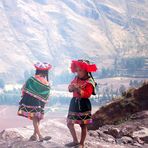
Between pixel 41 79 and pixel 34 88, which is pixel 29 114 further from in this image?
pixel 41 79

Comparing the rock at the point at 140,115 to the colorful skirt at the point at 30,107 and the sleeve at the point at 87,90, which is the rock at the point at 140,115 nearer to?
the colorful skirt at the point at 30,107

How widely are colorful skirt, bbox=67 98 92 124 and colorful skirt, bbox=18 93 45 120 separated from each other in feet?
3.49

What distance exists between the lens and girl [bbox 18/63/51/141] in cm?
775

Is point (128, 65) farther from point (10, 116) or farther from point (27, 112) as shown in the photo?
point (27, 112)

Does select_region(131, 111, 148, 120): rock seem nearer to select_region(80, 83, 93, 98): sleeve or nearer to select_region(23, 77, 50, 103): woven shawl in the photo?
select_region(23, 77, 50, 103): woven shawl

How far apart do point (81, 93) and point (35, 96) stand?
1.41m

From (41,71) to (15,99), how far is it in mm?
128863

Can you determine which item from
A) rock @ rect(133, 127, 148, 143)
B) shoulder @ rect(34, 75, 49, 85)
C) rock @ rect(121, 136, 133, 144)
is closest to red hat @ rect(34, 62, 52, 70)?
shoulder @ rect(34, 75, 49, 85)

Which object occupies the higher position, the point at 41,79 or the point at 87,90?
the point at 41,79

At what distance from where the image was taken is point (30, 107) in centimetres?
779

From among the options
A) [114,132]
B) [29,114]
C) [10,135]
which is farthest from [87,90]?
[10,135]

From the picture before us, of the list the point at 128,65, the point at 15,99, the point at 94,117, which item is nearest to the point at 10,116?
the point at 15,99

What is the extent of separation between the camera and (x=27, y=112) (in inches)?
305

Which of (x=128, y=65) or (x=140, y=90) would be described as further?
(x=128, y=65)
